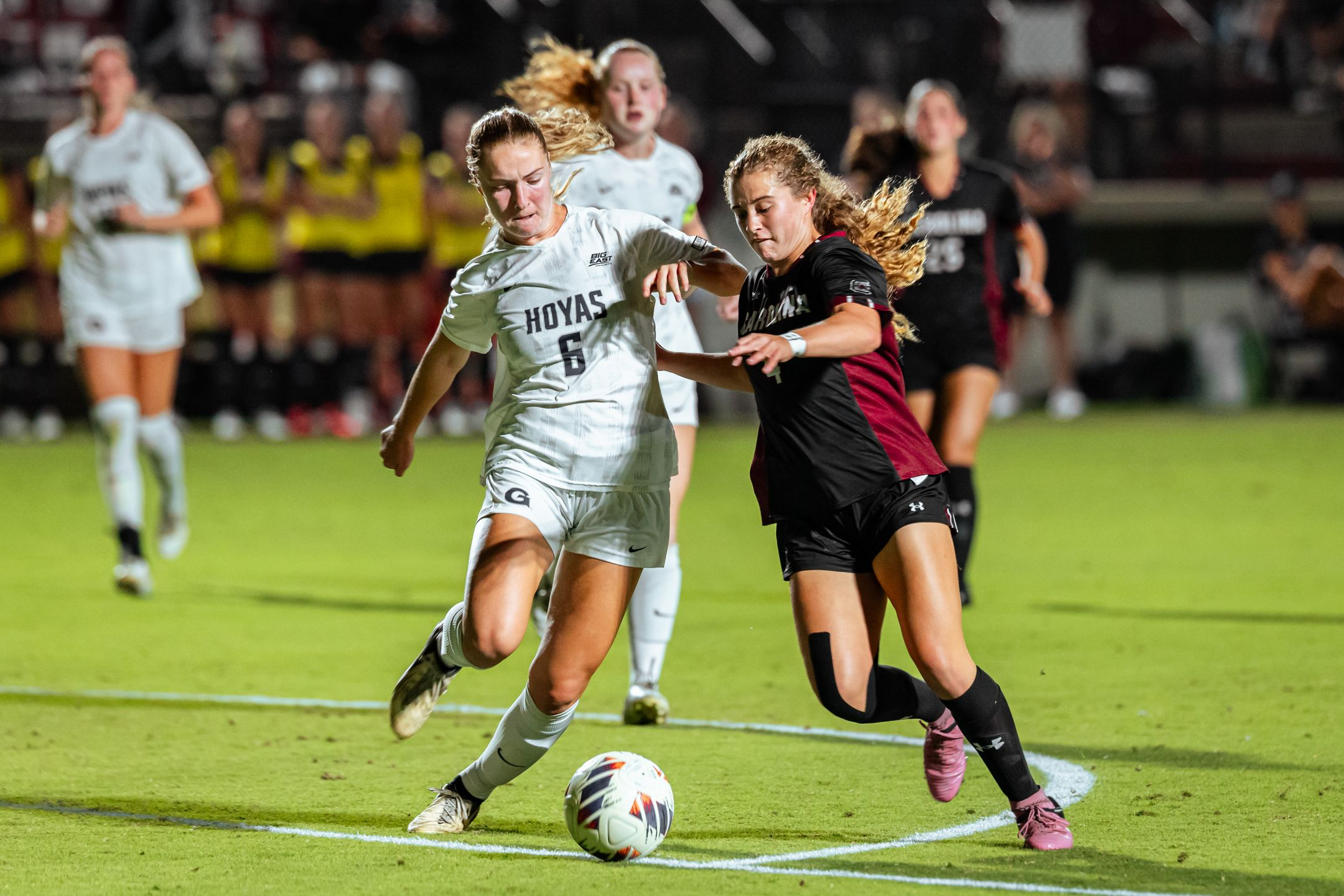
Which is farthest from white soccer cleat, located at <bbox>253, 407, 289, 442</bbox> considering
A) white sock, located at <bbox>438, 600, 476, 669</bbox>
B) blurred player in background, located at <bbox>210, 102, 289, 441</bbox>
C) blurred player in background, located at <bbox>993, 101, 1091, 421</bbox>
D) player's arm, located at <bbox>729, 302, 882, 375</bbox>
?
player's arm, located at <bbox>729, 302, 882, 375</bbox>

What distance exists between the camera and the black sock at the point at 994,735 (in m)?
4.82

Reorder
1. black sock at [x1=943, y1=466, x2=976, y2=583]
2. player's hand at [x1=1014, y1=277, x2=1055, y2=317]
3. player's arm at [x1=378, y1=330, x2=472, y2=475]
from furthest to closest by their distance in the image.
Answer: player's hand at [x1=1014, y1=277, x2=1055, y2=317] < black sock at [x1=943, y1=466, x2=976, y2=583] < player's arm at [x1=378, y1=330, x2=472, y2=475]

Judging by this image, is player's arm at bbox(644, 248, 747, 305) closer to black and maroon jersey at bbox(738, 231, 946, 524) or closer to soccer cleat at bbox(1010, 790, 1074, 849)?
black and maroon jersey at bbox(738, 231, 946, 524)

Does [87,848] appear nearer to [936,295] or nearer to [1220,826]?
A: [1220,826]

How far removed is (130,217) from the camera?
32.8ft

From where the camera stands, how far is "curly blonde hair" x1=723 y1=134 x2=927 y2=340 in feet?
16.6

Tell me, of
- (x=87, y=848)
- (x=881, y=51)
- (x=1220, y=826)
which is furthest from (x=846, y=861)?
(x=881, y=51)

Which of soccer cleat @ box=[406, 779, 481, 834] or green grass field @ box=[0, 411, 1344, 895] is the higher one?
soccer cleat @ box=[406, 779, 481, 834]

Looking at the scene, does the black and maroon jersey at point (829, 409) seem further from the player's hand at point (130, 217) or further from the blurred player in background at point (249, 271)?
the blurred player in background at point (249, 271)

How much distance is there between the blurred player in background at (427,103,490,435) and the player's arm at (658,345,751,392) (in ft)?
40.3

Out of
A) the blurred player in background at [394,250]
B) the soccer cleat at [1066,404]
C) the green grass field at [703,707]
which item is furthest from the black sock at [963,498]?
the soccer cleat at [1066,404]

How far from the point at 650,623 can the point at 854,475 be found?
1953 mm

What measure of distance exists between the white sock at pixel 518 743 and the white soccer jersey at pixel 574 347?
61 centimetres

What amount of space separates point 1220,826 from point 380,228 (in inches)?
552
